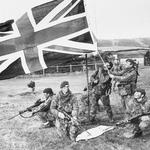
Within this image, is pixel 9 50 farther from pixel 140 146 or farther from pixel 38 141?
pixel 140 146

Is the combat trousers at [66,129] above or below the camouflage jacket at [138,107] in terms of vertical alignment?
below

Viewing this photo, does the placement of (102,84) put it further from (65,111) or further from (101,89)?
(65,111)

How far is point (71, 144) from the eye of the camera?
6215mm

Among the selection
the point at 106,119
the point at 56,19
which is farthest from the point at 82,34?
the point at 106,119

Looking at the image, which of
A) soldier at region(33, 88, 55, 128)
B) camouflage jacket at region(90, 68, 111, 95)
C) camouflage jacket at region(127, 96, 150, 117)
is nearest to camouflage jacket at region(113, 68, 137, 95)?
camouflage jacket at region(90, 68, 111, 95)

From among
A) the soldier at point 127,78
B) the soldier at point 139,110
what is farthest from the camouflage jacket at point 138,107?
the soldier at point 127,78

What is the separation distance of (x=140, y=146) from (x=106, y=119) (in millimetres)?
2340

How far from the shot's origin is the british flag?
568 centimetres

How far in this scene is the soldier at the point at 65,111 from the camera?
6.52 metres

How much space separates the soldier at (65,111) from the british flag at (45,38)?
123cm

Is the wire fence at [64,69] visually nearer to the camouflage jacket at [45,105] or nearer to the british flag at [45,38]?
the camouflage jacket at [45,105]

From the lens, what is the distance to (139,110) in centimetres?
635

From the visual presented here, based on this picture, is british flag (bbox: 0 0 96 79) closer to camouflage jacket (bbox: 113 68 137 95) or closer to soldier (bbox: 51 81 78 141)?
soldier (bbox: 51 81 78 141)

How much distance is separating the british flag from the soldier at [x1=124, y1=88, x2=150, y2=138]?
5.12 feet
